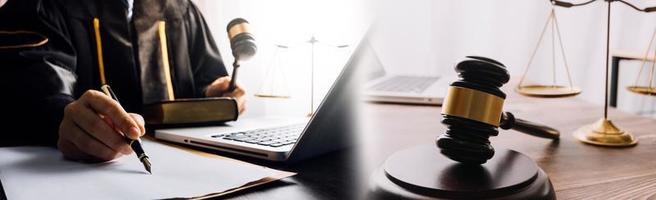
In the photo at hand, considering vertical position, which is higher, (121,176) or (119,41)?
(119,41)

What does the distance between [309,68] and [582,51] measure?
1569 mm

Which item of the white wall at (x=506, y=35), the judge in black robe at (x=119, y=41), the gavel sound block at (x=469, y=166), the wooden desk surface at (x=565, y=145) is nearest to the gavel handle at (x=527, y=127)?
the wooden desk surface at (x=565, y=145)

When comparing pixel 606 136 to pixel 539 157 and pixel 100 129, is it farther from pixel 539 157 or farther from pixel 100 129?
pixel 100 129

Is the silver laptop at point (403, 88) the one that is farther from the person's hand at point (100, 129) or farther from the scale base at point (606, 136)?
the person's hand at point (100, 129)

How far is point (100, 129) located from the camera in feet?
1.96

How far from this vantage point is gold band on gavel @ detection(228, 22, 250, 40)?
2.39 feet

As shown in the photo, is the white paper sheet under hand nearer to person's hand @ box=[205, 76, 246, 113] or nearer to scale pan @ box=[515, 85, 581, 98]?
person's hand @ box=[205, 76, 246, 113]

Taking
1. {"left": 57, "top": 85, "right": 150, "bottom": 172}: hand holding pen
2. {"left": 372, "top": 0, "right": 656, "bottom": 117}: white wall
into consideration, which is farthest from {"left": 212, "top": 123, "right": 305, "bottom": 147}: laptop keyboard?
{"left": 372, "top": 0, "right": 656, "bottom": 117}: white wall

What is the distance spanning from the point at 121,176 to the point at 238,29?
0.26 meters

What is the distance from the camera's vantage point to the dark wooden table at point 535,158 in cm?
53

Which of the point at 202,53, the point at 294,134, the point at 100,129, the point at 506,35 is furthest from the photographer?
the point at 506,35

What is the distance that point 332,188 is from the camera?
1.75 feet

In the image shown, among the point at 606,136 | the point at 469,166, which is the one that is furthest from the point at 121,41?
the point at 606,136

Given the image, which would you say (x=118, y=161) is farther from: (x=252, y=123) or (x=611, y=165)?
(x=611, y=165)
